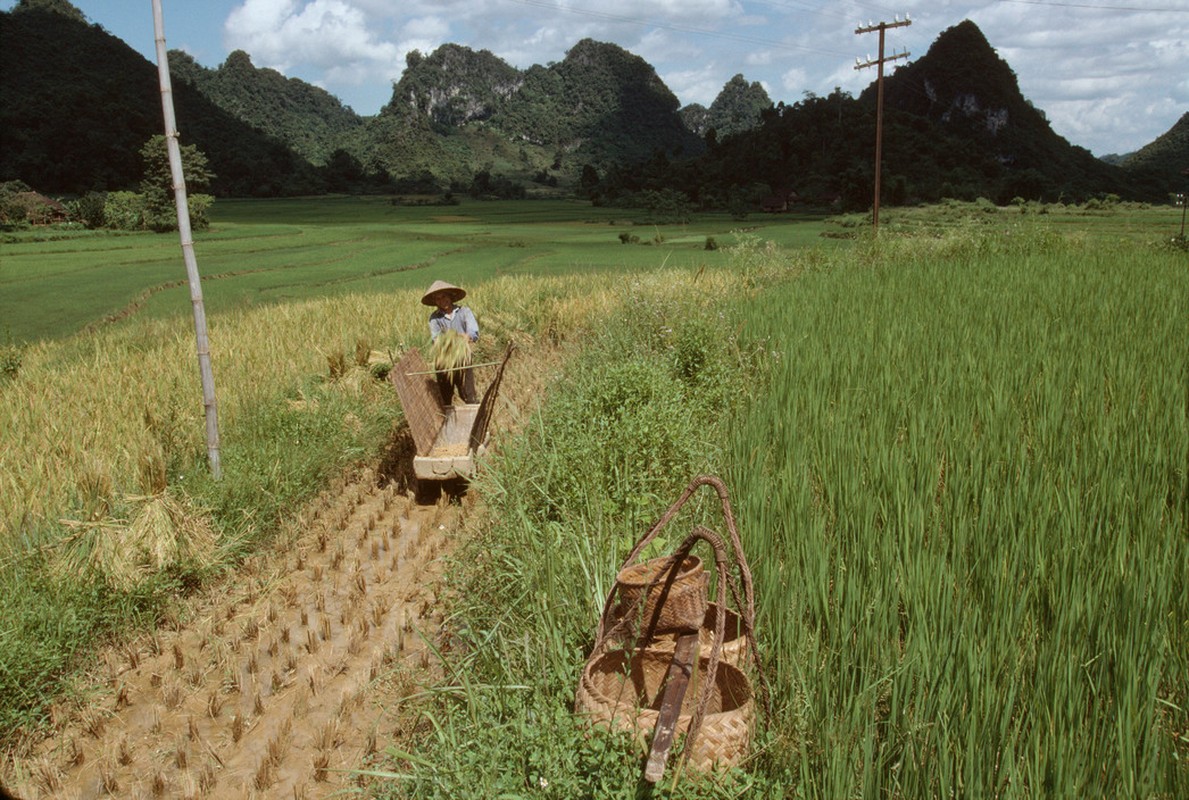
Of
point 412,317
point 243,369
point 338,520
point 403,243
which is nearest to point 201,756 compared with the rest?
point 338,520

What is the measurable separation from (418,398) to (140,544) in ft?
6.69

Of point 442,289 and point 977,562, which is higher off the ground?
point 442,289

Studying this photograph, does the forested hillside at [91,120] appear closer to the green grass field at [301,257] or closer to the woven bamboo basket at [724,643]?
the green grass field at [301,257]

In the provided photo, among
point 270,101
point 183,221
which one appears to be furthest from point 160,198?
point 270,101

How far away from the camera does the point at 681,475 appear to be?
3834 mm

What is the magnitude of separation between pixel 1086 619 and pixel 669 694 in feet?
3.46

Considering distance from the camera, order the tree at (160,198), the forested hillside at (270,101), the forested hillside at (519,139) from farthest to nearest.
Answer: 1. the forested hillside at (270,101)
2. the forested hillside at (519,139)
3. the tree at (160,198)

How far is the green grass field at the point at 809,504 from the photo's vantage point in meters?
1.85

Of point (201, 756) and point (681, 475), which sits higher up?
point (681, 475)

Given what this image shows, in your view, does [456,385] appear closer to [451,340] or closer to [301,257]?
[451,340]

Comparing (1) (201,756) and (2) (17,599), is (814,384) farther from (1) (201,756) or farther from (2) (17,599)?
(2) (17,599)

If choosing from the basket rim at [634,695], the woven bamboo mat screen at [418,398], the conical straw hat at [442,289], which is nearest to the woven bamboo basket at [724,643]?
the basket rim at [634,695]

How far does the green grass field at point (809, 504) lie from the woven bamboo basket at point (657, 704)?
8 centimetres

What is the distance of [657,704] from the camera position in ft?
8.18
